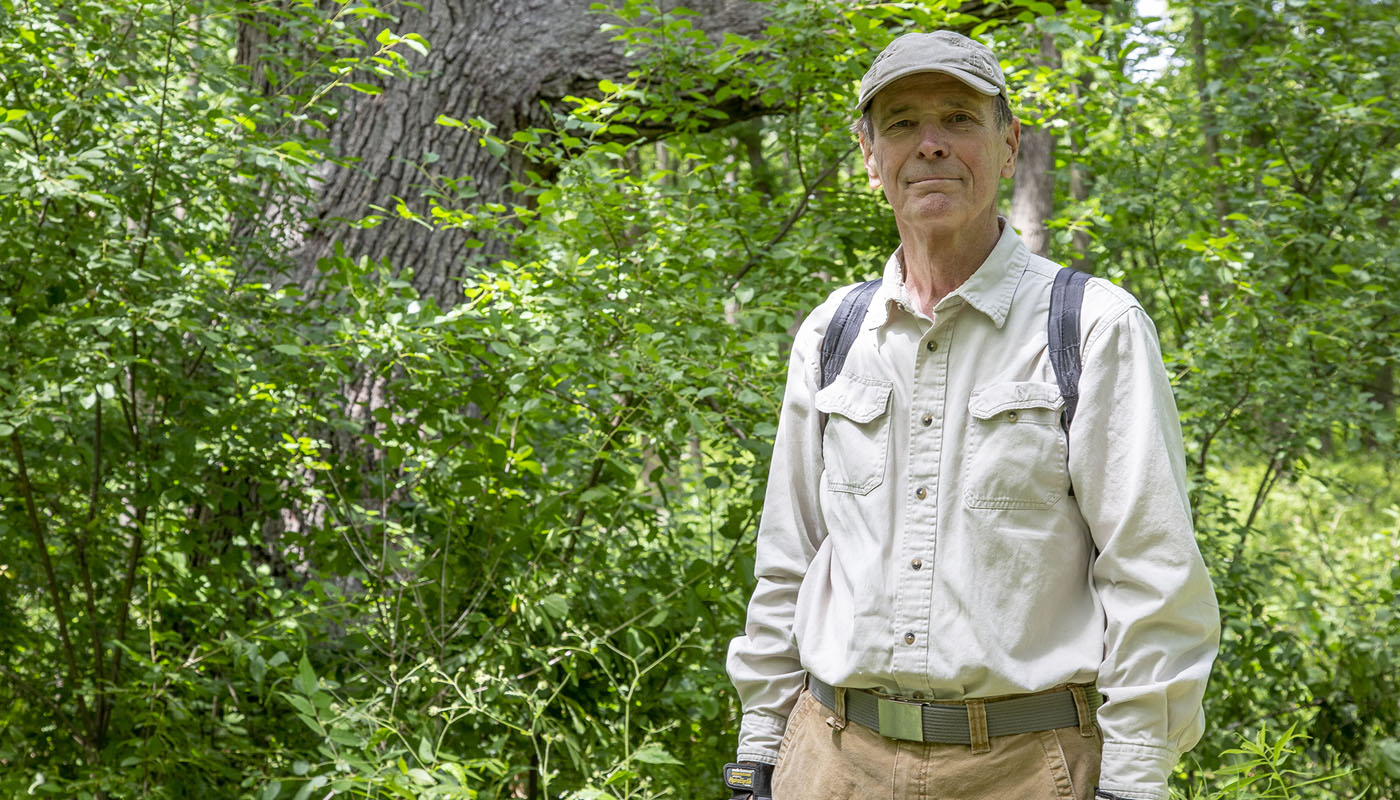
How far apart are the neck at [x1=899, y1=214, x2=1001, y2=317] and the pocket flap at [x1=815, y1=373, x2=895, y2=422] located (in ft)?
0.52

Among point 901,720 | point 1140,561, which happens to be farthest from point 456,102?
point 1140,561

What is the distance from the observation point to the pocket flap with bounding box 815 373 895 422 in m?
2.03

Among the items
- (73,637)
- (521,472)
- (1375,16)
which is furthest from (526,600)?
(1375,16)

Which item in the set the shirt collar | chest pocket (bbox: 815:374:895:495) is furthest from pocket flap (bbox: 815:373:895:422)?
the shirt collar

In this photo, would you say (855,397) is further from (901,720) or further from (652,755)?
(652,755)

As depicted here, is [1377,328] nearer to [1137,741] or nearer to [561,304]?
[561,304]

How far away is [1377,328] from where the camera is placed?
4738 millimetres

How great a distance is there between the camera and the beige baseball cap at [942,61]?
6.46ft

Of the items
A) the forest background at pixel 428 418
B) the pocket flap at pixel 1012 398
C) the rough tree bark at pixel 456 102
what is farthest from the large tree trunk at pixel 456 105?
the pocket flap at pixel 1012 398

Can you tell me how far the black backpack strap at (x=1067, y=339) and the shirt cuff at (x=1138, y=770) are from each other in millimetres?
476

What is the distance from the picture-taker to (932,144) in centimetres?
201

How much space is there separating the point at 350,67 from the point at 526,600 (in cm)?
170

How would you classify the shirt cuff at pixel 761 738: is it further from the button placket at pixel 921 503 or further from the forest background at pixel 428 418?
the forest background at pixel 428 418

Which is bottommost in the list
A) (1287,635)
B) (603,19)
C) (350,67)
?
(1287,635)
